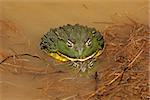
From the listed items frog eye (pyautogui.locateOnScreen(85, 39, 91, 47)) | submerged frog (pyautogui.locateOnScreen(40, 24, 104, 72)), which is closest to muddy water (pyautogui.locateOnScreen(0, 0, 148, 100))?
submerged frog (pyautogui.locateOnScreen(40, 24, 104, 72))

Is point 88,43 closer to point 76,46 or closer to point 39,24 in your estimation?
point 76,46

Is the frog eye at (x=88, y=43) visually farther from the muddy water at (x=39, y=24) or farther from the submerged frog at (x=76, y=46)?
the muddy water at (x=39, y=24)

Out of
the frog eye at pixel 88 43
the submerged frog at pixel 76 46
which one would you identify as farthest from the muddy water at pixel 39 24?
the frog eye at pixel 88 43

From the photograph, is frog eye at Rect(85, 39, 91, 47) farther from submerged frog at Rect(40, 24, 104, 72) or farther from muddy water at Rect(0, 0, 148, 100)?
muddy water at Rect(0, 0, 148, 100)

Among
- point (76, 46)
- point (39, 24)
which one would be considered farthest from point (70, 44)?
point (39, 24)

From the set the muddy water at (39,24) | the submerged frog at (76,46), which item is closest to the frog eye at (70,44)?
the submerged frog at (76,46)

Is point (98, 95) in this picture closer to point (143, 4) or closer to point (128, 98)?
point (128, 98)
